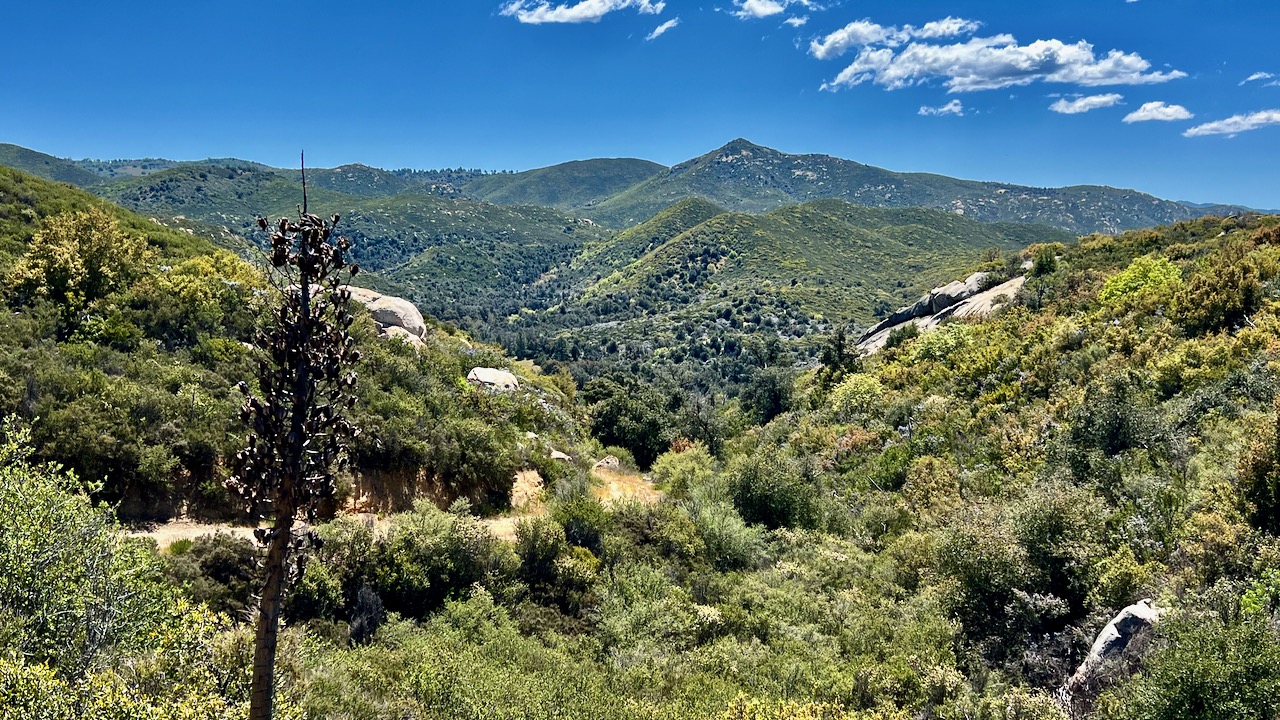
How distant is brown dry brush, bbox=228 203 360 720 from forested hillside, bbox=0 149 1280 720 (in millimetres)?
516

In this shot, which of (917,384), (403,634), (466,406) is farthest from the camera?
(917,384)

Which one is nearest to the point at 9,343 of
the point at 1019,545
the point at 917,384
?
the point at 1019,545

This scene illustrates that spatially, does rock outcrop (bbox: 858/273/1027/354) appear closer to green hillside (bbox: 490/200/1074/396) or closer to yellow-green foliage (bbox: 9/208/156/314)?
green hillside (bbox: 490/200/1074/396)

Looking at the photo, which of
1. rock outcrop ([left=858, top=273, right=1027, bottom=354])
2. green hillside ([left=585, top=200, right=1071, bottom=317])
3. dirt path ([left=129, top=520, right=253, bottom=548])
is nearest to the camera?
dirt path ([left=129, top=520, right=253, bottom=548])

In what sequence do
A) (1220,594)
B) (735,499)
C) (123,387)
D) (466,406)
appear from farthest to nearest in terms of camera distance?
(466,406) < (735,499) < (123,387) < (1220,594)

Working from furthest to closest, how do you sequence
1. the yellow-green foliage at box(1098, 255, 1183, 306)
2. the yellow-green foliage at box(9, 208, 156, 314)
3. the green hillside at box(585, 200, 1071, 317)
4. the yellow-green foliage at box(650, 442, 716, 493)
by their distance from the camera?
the green hillside at box(585, 200, 1071, 317) < the yellow-green foliage at box(1098, 255, 1183, 306) < the yellow-green foliage at box(650, 442, 716, 493) < the yellow-green foliage at box(9, 208, 156, 314)

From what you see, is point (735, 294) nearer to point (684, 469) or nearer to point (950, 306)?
point (950, 306)

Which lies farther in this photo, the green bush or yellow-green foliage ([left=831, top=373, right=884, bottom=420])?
yellow-green foliage ([left=831, top=373, right=884, bottom=420])

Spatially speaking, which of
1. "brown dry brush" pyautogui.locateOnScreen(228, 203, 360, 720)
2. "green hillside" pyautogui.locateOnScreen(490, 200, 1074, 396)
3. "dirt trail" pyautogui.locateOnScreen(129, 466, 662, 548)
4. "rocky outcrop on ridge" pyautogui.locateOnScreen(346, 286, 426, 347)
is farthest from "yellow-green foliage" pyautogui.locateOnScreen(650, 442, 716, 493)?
"green hillside" pyautogui.locateOnScreen(490, 200, 1074, 396)

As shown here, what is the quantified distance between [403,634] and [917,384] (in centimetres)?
3106

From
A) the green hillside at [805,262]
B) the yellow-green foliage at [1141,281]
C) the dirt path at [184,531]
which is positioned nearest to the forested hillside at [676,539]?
the yellow-green foliage at [1141,281]

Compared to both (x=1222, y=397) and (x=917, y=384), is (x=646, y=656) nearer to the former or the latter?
(x=1222, y=397)

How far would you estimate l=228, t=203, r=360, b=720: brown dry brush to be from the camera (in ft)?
17.1

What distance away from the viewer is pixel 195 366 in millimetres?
21266
